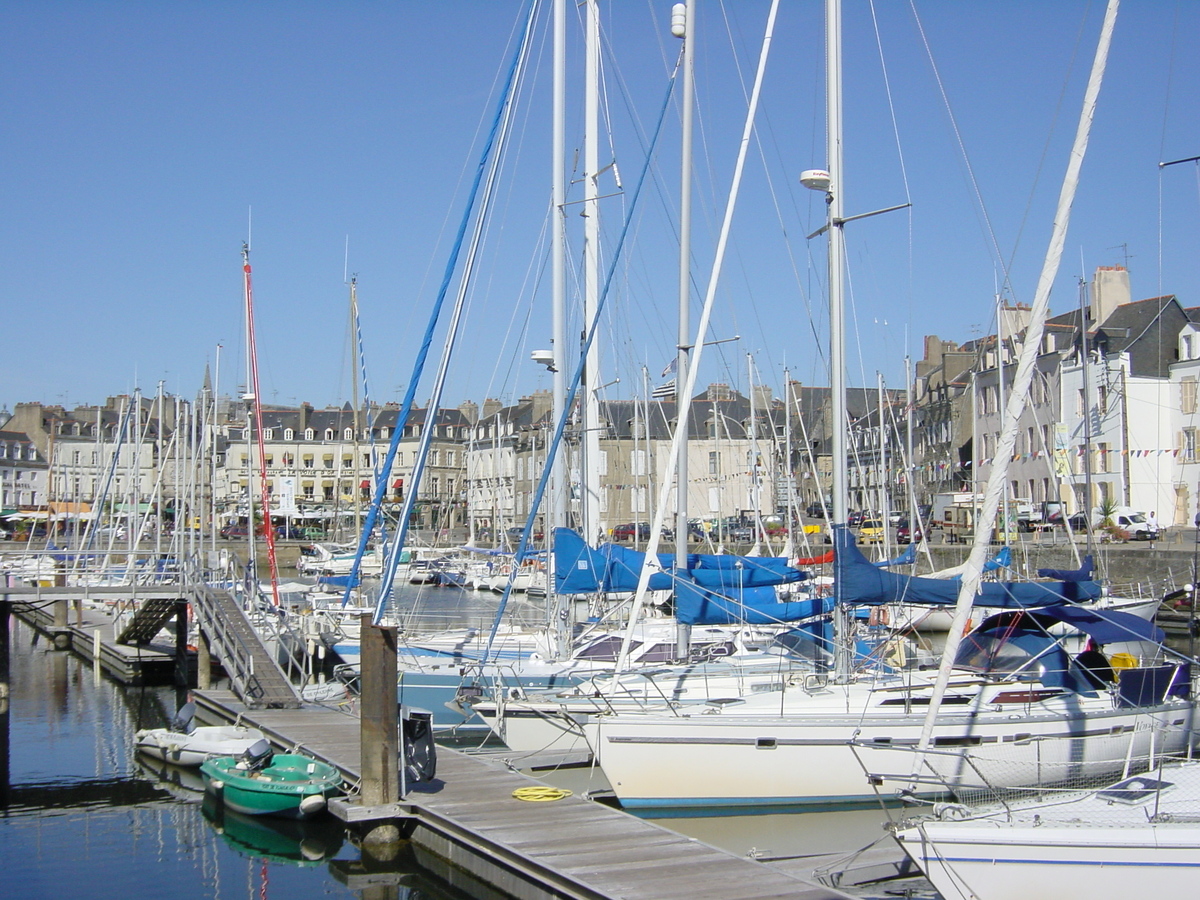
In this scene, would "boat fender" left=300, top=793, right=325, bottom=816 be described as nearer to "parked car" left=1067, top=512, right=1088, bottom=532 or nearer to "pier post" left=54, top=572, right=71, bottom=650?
"pier post" left=54, top=572, right=71, bottom=650

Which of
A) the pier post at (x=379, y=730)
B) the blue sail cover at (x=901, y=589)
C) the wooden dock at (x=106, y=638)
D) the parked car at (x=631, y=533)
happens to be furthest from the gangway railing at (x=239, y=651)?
the parked car at (x=631, y=533)

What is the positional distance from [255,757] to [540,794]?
5211 millimetres

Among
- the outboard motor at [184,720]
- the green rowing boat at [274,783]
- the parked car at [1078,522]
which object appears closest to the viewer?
the green rowing boat at [274,783]

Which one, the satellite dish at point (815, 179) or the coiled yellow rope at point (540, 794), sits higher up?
the satellite dish at point (815, 179)

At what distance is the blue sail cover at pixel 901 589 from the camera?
1847 cm

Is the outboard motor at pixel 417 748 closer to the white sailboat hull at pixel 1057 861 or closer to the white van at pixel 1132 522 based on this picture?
the white sailboat hull at pixel 1057 861

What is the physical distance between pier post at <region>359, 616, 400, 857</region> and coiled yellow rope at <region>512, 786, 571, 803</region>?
1671 millimetres

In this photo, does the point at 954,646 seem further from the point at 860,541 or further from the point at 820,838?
the point at 860,541

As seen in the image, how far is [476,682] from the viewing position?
22.0 metres

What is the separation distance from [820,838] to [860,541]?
43384 millimetres

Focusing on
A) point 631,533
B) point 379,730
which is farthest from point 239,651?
point 631,533

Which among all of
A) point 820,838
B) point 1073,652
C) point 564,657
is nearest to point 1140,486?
point 1073,652

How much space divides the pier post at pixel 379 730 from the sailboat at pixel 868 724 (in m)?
2.91

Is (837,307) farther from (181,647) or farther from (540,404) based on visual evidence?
(540,404)
